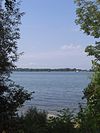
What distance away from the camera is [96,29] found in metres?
18.2

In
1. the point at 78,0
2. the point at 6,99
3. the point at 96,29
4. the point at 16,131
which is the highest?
the point at 78,0

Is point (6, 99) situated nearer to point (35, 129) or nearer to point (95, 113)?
point (35, 129)

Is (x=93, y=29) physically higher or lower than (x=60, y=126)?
higher

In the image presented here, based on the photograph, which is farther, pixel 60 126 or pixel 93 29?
pixel 93 29

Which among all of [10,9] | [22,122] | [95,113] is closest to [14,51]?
[10,9]

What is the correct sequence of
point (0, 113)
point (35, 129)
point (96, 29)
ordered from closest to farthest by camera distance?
point (35, 129) → point (0, 113) → point (96, 29)

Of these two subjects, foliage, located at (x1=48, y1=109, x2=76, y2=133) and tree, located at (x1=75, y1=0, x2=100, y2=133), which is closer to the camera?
foliage, located at (x1=48, y1=109, x2=76, y2=133)

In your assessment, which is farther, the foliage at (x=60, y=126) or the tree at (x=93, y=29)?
the tree at (x=93, y=29)

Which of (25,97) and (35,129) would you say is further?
(25,97)

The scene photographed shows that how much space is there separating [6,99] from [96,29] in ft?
18.0

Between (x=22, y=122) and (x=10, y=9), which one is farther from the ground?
(x=10, y=9)


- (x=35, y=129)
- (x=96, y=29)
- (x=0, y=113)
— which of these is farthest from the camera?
(x=96, y=29)

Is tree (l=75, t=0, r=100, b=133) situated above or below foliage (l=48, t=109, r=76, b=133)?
above

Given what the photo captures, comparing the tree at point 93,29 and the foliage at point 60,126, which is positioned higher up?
the tree at point 93,29
